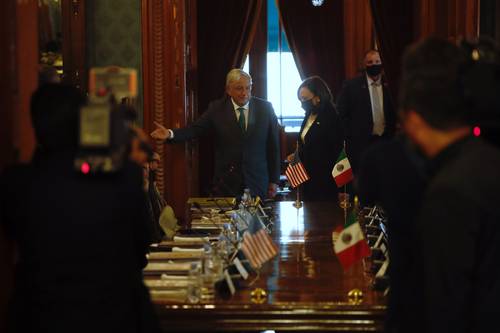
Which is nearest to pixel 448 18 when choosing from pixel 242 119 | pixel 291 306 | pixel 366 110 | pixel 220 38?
pixel 366 110

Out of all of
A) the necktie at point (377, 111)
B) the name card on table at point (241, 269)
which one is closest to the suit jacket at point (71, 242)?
the name card on table at point (241, 269)

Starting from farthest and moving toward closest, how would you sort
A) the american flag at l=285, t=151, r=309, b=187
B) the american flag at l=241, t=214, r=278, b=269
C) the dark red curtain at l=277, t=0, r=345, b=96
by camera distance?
the dark red curtain at l=277, t=0, r=345, b=96, the american flag at l=285, t=151, r=309, b=187, the american flag at l=241, t=214, r=278, b=269

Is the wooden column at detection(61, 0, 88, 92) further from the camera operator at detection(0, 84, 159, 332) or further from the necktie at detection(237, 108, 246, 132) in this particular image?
the camera operator at detection(0, 84, 159, 332)

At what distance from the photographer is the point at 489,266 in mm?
2721

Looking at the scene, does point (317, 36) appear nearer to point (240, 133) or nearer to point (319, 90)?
point (319, 90)

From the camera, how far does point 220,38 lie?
9.91 metres

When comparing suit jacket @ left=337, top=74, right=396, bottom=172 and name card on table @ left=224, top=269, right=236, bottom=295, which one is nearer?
name card on table @ left=224, top=269, right=236, bottom=295

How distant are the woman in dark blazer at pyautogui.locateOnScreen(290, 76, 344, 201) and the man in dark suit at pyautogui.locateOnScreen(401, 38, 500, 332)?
5971mm

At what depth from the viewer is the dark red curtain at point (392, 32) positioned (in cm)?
939

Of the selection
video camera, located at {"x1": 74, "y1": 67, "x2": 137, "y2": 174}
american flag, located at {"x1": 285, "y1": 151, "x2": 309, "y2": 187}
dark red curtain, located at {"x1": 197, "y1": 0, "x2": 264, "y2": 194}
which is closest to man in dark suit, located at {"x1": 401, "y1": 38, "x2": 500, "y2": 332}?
video camera, located at {"x1": 74, "y1": 67, "x2": 137, "y2": 174}

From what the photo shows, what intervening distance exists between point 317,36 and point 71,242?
844 cm

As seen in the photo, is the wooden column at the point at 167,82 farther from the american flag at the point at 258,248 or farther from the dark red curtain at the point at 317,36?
the american flag at the point at 258,248

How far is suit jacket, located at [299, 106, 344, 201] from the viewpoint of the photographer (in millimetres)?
8758

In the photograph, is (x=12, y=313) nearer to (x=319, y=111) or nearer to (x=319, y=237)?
(x=319, y=237)
